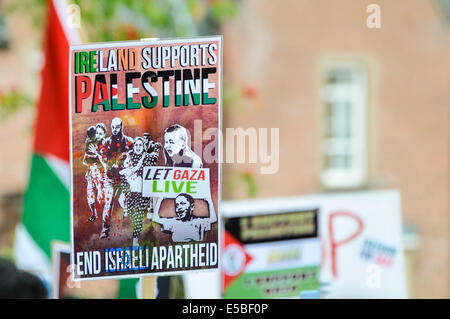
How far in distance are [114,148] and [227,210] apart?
0.93m

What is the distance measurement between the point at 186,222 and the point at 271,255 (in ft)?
2.36

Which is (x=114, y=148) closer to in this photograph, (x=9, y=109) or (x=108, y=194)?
(x=108, y=194)

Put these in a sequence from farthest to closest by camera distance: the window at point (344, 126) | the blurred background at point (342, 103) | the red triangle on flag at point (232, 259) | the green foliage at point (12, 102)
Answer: the window at point (344, 126)
the blurred background at point (342, 103)
the green foliage at point (12, 102)
the red triangle on flag at point (232, 259)

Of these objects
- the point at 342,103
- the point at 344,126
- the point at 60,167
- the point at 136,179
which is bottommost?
the point at 136,179

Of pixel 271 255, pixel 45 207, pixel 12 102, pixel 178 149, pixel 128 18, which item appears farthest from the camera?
pixel 12 102

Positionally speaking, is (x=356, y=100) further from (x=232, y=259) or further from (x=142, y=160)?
(x=142, y=160)

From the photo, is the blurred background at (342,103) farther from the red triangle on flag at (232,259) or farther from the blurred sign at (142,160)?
the blurred sign at (142,160)

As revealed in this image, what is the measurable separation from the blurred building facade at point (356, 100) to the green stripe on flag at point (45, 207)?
192 inches

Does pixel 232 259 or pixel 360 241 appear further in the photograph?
pixel 360 241

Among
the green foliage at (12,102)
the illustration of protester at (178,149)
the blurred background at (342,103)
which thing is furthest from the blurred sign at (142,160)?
the blurred background at (342,103)

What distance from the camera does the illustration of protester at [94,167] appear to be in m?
0.98

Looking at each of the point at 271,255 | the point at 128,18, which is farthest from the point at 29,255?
the point at 128,18

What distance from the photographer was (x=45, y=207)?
6.54 ft

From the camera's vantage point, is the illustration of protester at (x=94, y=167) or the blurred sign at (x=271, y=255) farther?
the blurred sign at (x=271, y=255)
